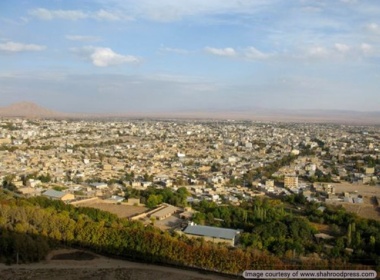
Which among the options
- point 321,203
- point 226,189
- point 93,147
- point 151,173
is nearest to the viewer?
point 321,203

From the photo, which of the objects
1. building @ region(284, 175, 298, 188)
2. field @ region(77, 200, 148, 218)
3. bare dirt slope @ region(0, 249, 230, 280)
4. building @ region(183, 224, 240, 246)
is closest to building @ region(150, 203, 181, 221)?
field @ region(77, 200, 148, 218)

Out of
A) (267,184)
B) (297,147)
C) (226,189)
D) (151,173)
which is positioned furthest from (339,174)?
(297,147)

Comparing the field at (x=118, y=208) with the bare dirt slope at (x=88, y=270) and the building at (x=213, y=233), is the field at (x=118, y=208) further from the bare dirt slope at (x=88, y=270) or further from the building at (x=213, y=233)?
the bare dirt slope at (x=88, y=270)

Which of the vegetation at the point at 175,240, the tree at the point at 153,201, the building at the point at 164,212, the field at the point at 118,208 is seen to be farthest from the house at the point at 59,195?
the building at the point at 164,212

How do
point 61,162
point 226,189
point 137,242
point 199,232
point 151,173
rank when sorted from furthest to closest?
point 61,162
point 151,173
point 226,189
point 199,232
point 137,242

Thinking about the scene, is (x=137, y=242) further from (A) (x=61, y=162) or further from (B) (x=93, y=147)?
(B) (x=93, y=147)

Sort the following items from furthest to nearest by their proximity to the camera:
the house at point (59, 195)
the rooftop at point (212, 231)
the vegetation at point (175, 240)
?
the house at point (59, 195)
the rooftop at point (212, 231)
the vegetation at point (175, 240)

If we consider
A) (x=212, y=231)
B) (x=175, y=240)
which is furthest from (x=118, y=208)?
(x=175, y=240)

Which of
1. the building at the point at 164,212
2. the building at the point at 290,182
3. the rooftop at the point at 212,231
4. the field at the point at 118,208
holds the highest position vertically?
the building at the point at 290,182
